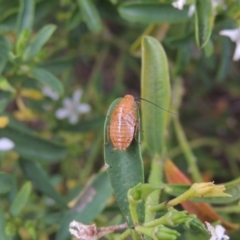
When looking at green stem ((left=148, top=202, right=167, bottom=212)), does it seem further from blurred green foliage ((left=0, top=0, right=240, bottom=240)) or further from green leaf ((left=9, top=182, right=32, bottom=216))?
green leaf ((left=9, top=182, right=32, bottom=216))

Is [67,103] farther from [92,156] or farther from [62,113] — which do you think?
[92,156]

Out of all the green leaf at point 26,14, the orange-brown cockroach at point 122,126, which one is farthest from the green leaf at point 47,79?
the orange-brown cockroach at point 122,126

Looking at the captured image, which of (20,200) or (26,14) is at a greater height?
(26,14)

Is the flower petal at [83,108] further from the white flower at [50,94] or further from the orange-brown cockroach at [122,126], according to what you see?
the orange-brown cockroach at [122,126]

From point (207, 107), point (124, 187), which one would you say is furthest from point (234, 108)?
point (124, 187)

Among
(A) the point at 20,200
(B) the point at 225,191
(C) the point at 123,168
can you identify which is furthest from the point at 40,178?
(B) the point at 225,191

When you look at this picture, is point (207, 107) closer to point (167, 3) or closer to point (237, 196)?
point (167, 3)

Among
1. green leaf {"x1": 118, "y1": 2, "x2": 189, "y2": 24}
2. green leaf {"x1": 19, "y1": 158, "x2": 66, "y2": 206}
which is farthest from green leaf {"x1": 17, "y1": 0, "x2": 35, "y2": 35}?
green leaf {"x1": 19, "y1": 158, "x2": 66, "y2": 206}
